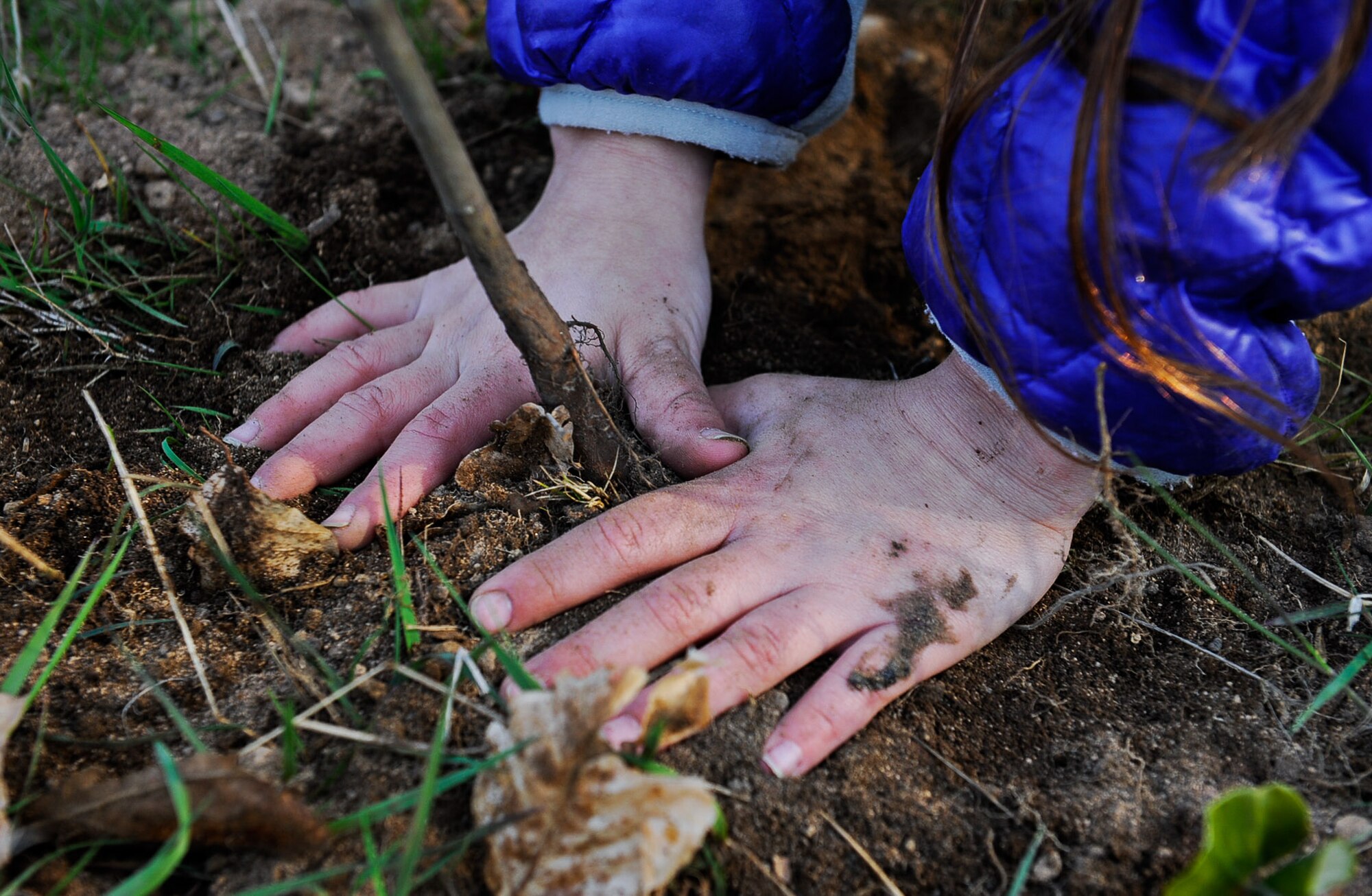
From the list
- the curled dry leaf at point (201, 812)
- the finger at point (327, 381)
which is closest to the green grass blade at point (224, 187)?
the finger at point (327, 381)

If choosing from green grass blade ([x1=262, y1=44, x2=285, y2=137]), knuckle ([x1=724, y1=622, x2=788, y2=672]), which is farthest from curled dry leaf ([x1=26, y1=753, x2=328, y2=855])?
green grass blade ([x1=262, y1=44, x2=285, y2=137])

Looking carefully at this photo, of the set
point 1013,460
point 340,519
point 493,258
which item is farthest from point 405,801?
point 1013,460

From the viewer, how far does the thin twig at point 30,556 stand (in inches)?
44.8

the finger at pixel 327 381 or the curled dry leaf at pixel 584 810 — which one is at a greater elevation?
the finger at pixel 327 381

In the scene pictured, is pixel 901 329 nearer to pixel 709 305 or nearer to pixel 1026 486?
pixel 709 305

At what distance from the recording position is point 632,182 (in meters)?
1.82

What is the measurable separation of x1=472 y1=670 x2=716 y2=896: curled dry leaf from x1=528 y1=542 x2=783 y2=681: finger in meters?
0.17

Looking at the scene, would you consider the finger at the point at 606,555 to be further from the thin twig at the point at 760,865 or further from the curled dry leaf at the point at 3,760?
the curled dry leaf at the point at 3,760

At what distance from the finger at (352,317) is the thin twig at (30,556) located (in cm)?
56

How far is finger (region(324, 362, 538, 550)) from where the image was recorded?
1.33 m

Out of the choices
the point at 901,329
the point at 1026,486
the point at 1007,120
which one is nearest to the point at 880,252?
the point at 901,329

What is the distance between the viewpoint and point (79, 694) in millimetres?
1137

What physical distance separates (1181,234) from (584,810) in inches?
36.3

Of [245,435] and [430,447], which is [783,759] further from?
[245,435]
